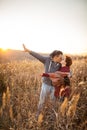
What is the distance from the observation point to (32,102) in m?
2.38

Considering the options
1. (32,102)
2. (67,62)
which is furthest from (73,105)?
(32,102)

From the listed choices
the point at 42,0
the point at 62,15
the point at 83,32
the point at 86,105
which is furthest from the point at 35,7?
the point at 86,105

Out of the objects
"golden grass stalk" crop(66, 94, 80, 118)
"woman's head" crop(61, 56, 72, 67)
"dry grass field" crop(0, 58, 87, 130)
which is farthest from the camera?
"woman's head" crop(61, 56, 72, 67)

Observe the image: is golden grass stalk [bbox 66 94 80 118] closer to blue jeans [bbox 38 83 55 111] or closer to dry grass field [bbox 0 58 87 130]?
dry grass field [bbox 0 58 87 130]

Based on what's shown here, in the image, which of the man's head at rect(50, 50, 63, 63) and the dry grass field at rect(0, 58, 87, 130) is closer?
the dry grass field at rect(0, 58, 87, 130)

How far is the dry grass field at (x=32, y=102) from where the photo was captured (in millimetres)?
1902

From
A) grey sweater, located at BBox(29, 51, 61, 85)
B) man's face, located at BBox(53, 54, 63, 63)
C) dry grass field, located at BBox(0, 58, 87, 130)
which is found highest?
man's face, located at BBox(53, 54, 63, 63)

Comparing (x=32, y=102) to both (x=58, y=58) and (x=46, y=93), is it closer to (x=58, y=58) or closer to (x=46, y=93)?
(x=46, y=93)

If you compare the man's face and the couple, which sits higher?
the man's face

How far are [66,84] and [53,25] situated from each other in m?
0.90

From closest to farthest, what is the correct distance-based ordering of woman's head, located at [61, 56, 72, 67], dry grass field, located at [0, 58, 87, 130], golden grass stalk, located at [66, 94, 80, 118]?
golden grass stalk, located at [66, 94, 80, 118] → dry grass field, located at [0, 58, 87, 130] → woman's head, located at [61, 56, 72, 67]

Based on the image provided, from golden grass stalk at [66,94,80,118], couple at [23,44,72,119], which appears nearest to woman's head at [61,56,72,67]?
couple at [23,44,72,119]

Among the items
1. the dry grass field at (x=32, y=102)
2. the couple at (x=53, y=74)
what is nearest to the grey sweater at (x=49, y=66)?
the couple at (x=53, y=74)

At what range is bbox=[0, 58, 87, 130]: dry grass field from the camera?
6.24 ft
